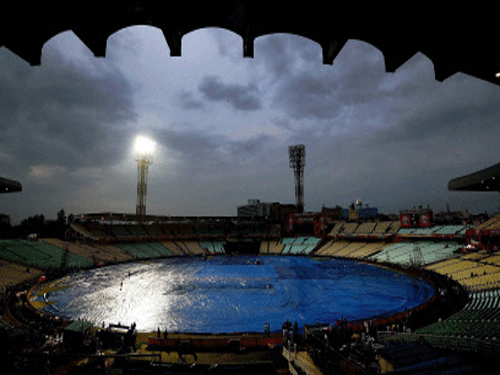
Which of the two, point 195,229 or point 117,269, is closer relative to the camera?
point 117,269

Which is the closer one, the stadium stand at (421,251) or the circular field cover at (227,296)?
the circular field cover at (227,296)

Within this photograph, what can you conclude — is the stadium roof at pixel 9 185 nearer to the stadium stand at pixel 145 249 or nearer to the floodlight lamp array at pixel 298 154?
the stadium stand at pixel 145 249

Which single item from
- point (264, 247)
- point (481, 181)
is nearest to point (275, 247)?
point (264, 247)

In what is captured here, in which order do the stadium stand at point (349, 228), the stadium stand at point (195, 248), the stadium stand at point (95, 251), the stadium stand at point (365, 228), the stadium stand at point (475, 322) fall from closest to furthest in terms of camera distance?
the stadium stand at point (475, 322) → the stadium stand at point (95, 251) → the stadium stand at point (365, 228) → the stadium stand at point (195, 248) → the stadium stand at point (349, 228)

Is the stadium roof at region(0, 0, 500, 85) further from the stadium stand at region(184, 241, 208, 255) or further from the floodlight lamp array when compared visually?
the floodlight lamp array

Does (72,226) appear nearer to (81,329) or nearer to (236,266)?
(236,266)

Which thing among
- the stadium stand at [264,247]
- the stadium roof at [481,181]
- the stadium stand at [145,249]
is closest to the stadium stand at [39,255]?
the stadium stand at [145,249]

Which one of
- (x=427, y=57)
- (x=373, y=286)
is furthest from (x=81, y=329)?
(x=373, y=286)

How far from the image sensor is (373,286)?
3091 centimetres

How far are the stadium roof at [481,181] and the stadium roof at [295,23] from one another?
13.9m

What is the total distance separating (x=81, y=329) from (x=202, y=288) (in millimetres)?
18699

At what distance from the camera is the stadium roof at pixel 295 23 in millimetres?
2818

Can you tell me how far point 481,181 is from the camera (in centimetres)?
1514

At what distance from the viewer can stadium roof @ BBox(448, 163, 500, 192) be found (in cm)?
1376
